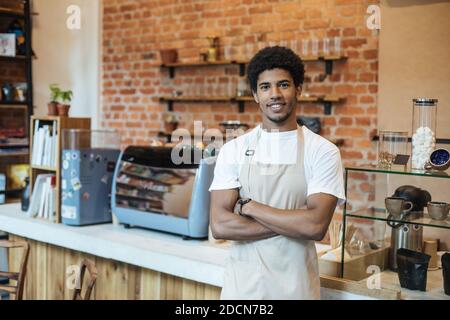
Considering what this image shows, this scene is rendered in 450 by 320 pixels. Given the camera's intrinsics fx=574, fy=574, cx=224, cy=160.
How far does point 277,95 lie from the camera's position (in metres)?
1.88

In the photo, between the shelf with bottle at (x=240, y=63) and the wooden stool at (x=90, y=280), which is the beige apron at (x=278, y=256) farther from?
→ the shelf with bottle at (x=240, y=63)

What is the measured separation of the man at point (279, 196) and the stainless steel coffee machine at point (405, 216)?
38 centimetres

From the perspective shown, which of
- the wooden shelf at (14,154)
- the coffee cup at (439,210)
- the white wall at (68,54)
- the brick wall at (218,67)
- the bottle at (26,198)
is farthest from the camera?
the white wall at (68,54)

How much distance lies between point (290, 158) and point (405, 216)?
574 mm

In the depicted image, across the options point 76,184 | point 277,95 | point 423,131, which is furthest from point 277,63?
point 76,184

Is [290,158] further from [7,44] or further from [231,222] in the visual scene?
[7,44]

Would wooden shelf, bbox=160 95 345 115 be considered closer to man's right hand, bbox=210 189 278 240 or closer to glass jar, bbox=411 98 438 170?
glass jar, bbox=411 98 438 170

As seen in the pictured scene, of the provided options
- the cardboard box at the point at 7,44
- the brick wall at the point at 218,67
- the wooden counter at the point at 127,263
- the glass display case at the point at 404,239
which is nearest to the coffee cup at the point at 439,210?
the glass display case at the point at 404,239

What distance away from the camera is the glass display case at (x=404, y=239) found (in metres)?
2.09

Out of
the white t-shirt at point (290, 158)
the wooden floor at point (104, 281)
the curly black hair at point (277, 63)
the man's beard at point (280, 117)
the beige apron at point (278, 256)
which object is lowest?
the wooden floor at point (104, 281)

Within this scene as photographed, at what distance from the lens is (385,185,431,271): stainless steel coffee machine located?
2.17 metres

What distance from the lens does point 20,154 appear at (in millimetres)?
5367

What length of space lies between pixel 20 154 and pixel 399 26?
3.52 metres

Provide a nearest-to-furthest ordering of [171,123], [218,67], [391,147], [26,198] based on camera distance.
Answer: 1. [391,147]
2. [26,198]
3. [218,67]
4. [171,123]
